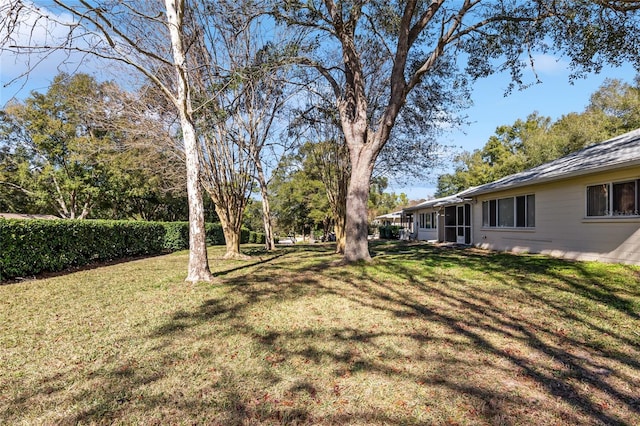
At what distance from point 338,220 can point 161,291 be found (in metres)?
8.18

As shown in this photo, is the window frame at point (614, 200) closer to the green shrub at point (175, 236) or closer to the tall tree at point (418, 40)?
the tall tree at point (418, 40)

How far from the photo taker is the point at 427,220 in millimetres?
24219

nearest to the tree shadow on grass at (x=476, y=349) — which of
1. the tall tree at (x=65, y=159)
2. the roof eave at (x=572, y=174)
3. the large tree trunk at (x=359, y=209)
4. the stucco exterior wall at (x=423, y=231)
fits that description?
the large tree trunk at (x=359, y=209)

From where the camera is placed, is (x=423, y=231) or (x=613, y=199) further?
(x=423, y=231)

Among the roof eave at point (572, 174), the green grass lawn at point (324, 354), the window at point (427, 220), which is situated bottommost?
the green grass lawn at point (324, 354)

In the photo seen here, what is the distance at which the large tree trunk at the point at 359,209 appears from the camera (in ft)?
30.9

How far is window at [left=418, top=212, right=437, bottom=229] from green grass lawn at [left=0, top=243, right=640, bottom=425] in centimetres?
1647

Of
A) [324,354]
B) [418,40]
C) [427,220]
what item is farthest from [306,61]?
[427,220]

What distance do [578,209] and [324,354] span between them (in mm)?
10168

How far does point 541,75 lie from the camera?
945 centimetres

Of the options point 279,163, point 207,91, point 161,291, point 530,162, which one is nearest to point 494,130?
point 530,162

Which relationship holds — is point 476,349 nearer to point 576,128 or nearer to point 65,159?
point 65,159

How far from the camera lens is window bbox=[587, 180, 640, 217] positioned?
8.52 metres

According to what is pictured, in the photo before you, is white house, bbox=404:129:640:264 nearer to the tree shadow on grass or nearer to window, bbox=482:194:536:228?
window, bbox=482:194:536:228
